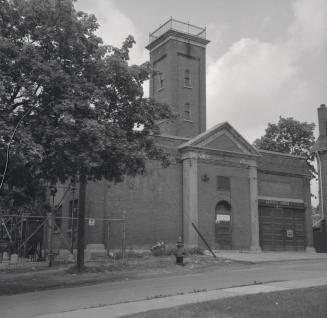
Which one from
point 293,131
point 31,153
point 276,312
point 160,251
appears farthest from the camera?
point 293,131

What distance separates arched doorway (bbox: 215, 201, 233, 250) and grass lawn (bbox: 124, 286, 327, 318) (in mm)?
20402

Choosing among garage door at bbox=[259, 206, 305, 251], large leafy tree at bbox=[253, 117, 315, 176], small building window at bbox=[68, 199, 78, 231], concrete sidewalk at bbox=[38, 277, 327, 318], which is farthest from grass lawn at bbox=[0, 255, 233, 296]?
large leafy tree at bbox=[253, 117, 315, 176]

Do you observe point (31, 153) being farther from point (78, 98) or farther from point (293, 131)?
point (293, 131)

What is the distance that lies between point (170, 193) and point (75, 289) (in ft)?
52.2

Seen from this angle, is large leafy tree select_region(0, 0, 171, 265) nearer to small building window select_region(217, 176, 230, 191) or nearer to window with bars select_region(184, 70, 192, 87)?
small building window select_region(217, 176, 230, 191)

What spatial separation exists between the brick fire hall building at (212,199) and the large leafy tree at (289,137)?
12857 millimetres

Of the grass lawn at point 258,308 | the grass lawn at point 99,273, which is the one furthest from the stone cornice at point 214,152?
the grass lawn at point 258,308

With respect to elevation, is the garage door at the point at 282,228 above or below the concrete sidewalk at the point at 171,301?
above

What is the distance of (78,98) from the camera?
16.0 m

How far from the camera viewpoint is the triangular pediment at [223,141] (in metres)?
32.7

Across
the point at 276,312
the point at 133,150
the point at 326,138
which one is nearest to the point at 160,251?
the point at 133,150

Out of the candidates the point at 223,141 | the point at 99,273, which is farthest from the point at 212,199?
the point at 99,273

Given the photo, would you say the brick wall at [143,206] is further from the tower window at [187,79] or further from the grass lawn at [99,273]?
the tower window at [187,79]

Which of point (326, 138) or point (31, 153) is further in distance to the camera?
point (326, 138)
